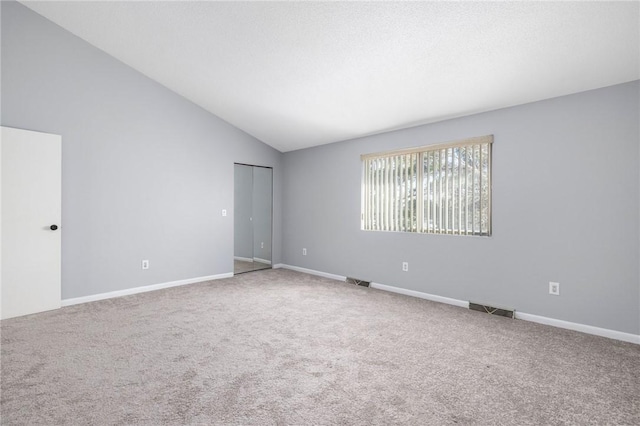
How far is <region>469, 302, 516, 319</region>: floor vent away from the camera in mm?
3492

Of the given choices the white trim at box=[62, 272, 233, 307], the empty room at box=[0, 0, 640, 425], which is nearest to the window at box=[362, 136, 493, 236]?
the empty room at box=[0, 0, 640, 425]

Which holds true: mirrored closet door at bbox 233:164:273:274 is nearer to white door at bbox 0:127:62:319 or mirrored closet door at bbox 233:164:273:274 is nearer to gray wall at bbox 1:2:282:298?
gray wall at bbox 1:2:282:298

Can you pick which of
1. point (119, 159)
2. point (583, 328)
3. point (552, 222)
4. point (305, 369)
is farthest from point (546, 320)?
point (119, 159)

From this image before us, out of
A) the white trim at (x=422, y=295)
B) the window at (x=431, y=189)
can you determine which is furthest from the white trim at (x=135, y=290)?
the window at (x=431, y=189)

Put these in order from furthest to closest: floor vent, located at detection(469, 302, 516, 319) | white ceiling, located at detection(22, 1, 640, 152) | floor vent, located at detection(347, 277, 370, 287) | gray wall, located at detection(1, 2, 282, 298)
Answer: floor vent, located at detection(347, 277, 370, 287) → gray wall, located at detection(1, 2, 282, 298) → floor vent, located at detection(469, 302, 516, 319) → white ceiling, located at detection(22, 1, 640, 152)

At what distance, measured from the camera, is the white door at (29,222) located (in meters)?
3.33

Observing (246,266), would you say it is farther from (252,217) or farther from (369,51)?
(369,51)

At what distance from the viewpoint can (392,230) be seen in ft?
15.4

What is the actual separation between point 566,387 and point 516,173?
2186 millimetres

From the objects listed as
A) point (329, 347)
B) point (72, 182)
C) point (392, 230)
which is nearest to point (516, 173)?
point (392, 230)

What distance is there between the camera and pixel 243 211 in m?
5.97

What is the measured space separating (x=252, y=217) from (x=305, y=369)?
4.16 meters

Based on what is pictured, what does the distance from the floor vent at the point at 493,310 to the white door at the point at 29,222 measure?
4.89 meters

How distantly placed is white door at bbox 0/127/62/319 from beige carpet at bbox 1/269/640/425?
0.27 m
